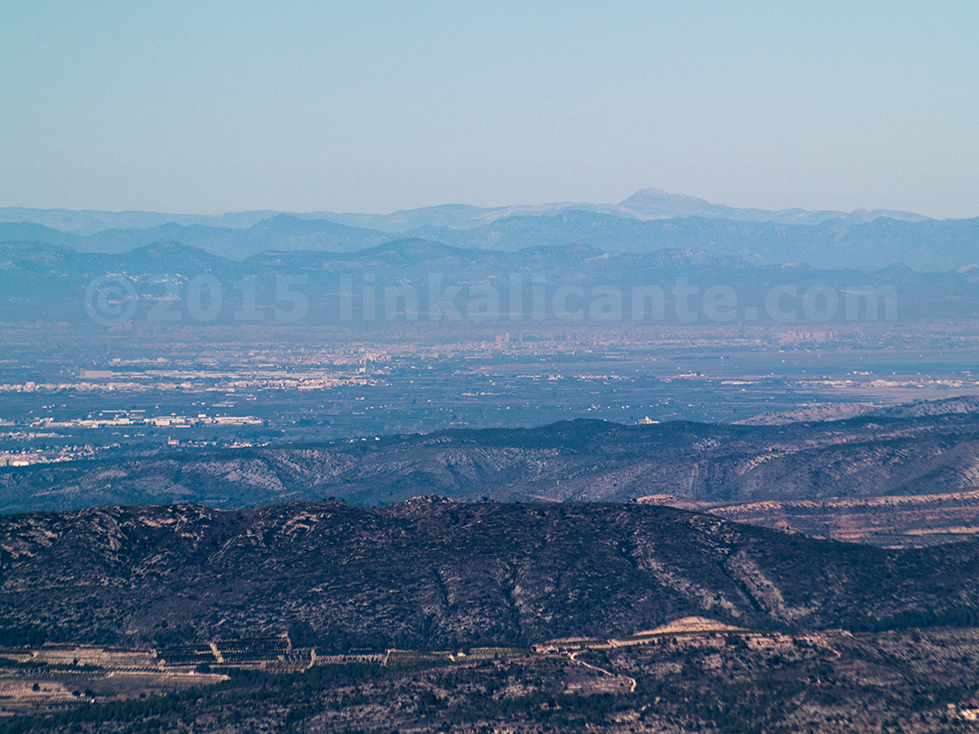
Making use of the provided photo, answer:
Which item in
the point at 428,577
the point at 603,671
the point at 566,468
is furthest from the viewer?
the point at 566,468

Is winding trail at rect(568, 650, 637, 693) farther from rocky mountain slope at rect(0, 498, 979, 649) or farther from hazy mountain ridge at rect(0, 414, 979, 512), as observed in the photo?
hazy mountain ridge at rect(0, 414, 979, 512)

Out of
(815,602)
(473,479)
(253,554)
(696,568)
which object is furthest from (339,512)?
(473,479)

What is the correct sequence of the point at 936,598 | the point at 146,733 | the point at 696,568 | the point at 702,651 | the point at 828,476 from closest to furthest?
the point at 146,733 < the point at 702,651 < the point at 936,598 < the point at 696,568 < the point at 828,476

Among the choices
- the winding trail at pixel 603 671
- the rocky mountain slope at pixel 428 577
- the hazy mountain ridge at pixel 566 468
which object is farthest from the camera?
the hazy mountain ridge at pixel 566 468

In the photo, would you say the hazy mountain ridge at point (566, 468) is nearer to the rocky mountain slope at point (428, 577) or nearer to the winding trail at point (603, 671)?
the rocky mountain slope at point (428, 577)

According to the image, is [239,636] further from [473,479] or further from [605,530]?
[473,479]

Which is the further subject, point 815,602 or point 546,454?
point 546,454

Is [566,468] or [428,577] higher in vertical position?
[428,577]

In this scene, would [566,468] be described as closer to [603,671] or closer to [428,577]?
[428,577]

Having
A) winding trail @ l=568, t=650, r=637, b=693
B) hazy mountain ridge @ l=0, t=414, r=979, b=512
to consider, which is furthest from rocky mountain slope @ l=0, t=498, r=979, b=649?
hazy mountain ridge @ l=0, t=414, r=979, b=512

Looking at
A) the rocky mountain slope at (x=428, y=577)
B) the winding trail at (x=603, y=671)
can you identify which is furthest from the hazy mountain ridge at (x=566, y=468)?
the winding trail at (x=603, y=671)

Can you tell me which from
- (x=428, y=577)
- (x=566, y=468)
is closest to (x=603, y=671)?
(x=428, y=577)
